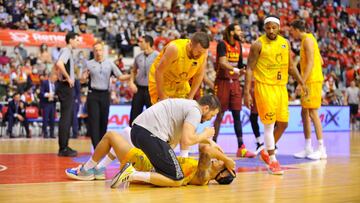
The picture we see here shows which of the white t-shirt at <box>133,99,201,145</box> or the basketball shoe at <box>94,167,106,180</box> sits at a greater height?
the white t-shirt at <box>133,99,201,145</box>

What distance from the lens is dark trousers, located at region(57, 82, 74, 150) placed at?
10.1 m

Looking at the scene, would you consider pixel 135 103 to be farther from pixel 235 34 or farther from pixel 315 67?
pixel 315 67

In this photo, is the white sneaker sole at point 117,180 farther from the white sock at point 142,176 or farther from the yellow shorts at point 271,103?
the yellow shorts at point 271,103

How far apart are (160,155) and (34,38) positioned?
602 inches

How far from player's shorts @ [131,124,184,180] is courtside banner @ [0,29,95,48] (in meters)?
14.8

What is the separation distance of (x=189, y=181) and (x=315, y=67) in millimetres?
4757

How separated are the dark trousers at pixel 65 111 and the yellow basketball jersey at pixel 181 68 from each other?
2.59 meters

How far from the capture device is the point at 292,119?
1936 cm

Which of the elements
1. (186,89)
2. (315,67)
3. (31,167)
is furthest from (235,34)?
(31,167)

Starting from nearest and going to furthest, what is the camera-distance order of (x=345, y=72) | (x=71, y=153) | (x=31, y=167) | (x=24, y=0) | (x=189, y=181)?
(x=189, y=181) < (x=31, y=167) < (x=71, y=153) < (x=24, y=0) < (x=345, y=72)

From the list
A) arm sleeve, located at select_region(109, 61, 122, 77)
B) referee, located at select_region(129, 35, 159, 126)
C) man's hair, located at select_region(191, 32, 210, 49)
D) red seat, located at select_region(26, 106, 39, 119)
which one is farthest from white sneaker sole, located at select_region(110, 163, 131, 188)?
red seat, located at select_region(26, 106, 39, 119)

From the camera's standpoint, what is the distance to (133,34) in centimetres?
2309

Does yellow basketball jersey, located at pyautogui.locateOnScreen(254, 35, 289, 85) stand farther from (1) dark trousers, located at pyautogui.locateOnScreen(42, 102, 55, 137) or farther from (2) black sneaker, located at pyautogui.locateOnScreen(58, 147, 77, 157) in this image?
(1) dark trousers, located at pyautogui.locateOnScreen(42, 102, 55, 137)

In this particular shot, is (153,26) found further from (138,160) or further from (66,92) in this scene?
(138,160)
